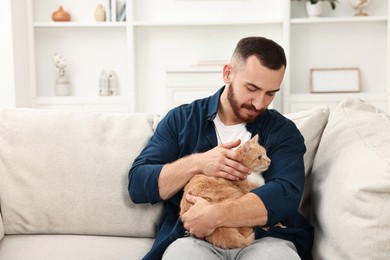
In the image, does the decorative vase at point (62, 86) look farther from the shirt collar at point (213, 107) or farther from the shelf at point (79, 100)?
the shirt collar at point (213, 107)

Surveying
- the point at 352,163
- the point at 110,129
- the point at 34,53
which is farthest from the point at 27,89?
the point at 352,163

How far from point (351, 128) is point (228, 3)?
324 centimetres

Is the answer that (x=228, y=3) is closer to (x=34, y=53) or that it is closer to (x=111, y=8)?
(x=111, y=8)

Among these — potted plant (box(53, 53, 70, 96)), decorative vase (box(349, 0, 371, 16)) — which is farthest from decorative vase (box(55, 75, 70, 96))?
decorative vase (box(349, 0, 371, 16))

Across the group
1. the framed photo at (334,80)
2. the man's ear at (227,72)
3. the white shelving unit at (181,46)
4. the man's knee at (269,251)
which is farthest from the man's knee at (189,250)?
the framed photo at (334,80)

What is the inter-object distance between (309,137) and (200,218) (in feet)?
1.84

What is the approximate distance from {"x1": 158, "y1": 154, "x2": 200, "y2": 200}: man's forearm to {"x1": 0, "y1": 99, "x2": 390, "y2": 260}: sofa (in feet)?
0.59

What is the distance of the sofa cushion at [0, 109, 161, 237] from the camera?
1938 mm

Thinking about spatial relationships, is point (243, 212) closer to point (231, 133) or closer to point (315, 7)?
point (231, 133)

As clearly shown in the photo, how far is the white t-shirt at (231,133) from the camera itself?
1.92 metres

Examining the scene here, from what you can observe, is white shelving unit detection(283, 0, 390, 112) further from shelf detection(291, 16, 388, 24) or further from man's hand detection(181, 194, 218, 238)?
Result: man's hand detection(181, 194, 218, 238)

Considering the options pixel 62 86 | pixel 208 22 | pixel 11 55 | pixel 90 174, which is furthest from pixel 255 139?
pixel 62 86

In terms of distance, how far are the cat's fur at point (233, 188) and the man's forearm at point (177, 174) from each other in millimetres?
23

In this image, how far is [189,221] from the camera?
5.47ft
